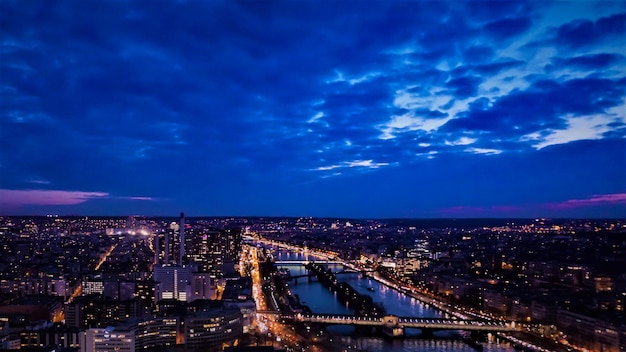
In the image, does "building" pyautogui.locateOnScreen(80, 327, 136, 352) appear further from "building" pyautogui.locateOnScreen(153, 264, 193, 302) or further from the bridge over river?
"building" pyautogui.locateOnScreen(153, 264, 193, 302)

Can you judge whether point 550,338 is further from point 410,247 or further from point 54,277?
point 410,247

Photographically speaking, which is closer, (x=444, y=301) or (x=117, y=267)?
(x=444, y=301)

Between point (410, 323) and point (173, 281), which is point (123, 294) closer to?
point (173, 281)

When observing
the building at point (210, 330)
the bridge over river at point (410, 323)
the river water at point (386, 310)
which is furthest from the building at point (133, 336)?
the river water at point (386, 310)

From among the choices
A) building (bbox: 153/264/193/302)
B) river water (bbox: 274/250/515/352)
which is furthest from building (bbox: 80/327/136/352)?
building (bbox: 153/264/193/302)

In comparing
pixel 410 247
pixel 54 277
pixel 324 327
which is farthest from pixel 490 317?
pixel 410 247
